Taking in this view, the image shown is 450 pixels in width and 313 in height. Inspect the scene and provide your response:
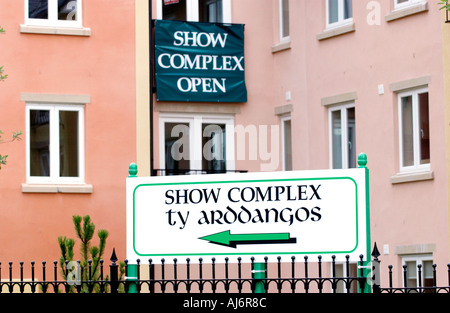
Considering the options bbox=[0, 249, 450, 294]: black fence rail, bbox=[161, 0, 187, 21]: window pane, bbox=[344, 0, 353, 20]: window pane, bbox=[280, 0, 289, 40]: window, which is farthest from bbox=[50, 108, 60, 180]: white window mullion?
bbox=[344, 0, 353, 20]: window pane

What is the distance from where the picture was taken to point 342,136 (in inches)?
941

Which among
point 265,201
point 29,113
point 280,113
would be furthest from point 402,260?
point 265,201

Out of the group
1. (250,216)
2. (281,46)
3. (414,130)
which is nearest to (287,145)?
(281,46)

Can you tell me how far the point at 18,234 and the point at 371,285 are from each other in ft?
38.9

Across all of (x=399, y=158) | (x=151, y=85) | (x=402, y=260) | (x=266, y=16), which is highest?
(x=266, y=16)

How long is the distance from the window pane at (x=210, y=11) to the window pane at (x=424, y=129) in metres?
5.43

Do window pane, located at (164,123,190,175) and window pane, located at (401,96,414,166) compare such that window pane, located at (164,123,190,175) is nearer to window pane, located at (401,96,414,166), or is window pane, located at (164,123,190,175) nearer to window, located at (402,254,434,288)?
window pane, located at (401,96,414,166)

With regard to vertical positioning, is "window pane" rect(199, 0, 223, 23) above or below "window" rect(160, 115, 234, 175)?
above

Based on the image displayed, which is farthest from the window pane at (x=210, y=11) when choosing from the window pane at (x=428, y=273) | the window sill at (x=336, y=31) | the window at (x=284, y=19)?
the window pane at (x=428, y=273)

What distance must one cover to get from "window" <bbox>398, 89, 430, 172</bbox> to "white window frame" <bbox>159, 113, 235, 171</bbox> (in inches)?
161

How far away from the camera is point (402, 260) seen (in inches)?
876

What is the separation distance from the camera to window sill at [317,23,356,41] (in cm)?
2358

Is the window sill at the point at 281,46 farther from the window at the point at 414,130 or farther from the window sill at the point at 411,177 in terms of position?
the window sill at the point at 411,177

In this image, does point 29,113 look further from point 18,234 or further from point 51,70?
point 18,234
